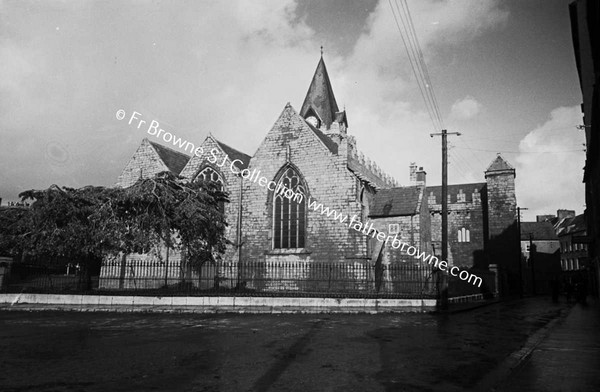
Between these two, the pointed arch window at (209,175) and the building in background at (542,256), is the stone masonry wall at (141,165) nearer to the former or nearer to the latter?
the pointed arch window at (209,175)

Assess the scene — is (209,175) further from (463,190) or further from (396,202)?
(463,190)

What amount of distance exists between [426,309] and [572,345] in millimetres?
8338

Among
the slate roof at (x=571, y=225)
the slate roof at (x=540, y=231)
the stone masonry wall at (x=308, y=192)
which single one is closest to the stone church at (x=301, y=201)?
the stone masonry wall at (x=308, y=192)

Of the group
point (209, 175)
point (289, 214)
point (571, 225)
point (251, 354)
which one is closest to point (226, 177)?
point (209, 175)

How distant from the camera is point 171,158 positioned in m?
32.1

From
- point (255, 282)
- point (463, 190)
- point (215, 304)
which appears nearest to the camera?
point (215, 304)

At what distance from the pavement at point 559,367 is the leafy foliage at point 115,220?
44.5 feet

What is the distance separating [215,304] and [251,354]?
10.7m

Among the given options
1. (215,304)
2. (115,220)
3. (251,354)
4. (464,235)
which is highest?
(464,235)

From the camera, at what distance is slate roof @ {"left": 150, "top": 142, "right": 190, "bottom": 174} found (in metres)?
30.7

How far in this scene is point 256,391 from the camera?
5145 millimetres

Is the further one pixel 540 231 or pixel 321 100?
pixel 540 231

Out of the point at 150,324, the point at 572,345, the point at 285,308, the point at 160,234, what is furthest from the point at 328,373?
the point at 160,234

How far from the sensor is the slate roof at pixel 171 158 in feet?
101
